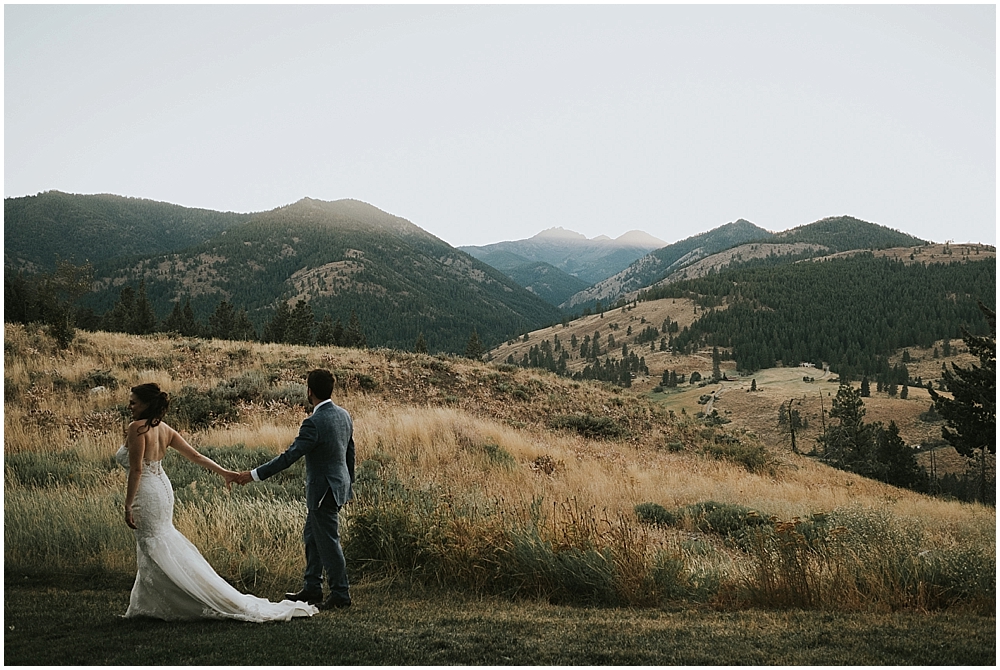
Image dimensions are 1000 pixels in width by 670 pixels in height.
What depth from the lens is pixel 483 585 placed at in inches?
234

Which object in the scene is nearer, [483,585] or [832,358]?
[483,585]

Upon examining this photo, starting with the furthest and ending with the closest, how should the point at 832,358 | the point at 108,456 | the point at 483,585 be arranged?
the point at 832,358, the point at 108,456, the point at 483,585

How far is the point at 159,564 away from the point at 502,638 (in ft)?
8.69

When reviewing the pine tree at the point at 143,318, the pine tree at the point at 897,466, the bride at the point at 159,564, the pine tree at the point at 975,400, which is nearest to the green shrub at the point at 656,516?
the bride at the point at 159,564

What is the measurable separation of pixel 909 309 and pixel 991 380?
487 ft

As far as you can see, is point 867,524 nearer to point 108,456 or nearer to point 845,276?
point 108,456

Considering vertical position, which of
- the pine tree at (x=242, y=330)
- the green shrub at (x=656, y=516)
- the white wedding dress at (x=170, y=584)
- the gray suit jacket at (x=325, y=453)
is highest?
the pine tree at (x=242, y=330)

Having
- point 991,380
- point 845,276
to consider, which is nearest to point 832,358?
point 845,276

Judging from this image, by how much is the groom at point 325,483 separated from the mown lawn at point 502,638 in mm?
304

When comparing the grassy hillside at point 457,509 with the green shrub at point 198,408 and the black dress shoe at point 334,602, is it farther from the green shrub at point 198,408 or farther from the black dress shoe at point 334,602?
the black dress shoe at point 334,602

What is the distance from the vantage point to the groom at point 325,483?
5.20m

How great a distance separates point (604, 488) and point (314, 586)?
6.81 metres

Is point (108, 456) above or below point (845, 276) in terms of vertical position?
below

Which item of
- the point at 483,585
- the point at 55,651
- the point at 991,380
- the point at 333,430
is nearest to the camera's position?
the point at 55,651
